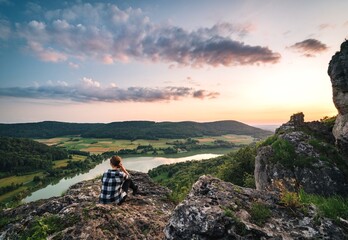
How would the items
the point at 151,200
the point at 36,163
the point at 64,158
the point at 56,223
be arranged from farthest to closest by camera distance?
the point at 64,158 → the point at 36,163 → the point at 151,200 → the point at 56,223

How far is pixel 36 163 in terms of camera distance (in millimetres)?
137500

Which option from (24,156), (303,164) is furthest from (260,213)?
(24,156)

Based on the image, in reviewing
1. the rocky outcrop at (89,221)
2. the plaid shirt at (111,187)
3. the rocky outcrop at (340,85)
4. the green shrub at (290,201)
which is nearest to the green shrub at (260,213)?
the green shrub at (290,201)

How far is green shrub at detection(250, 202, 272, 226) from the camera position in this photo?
15.3ft

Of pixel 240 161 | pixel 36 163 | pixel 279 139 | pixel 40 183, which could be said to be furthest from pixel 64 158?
pixel 279 139

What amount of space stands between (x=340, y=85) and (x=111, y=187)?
14.0 m

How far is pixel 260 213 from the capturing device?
15.9 ft

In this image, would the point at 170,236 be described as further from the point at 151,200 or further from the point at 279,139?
the point at 279,139

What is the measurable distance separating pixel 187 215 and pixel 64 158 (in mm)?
177247

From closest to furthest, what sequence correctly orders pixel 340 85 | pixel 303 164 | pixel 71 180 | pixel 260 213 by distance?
pixel 260 213 < pixel 303 164 < pixel 340 85 < pixel 71 180

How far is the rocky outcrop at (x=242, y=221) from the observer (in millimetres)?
4348

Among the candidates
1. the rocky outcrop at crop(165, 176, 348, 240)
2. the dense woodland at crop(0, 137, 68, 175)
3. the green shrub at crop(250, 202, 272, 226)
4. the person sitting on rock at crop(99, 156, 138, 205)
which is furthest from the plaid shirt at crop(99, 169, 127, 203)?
the dense woodland at crop(0, 137, 68, 175)

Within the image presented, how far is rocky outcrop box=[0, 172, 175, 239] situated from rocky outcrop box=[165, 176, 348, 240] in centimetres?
202

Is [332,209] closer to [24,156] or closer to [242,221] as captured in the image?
[242,221]
